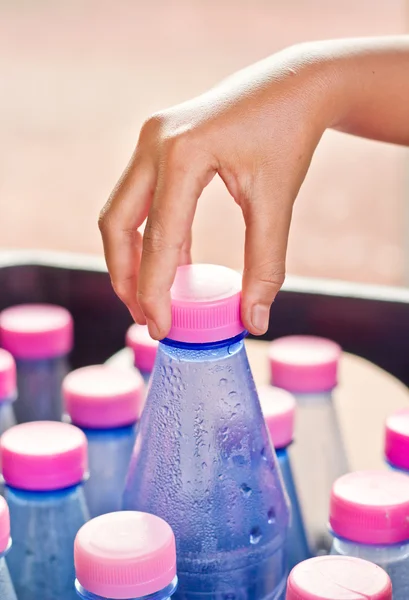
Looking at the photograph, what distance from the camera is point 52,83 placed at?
3502 millimetres

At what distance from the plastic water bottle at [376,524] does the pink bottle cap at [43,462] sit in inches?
6.8

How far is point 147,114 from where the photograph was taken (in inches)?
121

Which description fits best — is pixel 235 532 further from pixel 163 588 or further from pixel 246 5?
pixel 246 5

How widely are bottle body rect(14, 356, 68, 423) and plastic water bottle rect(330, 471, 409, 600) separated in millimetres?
345

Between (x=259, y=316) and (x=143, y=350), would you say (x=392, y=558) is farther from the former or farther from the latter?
(x=143, y=350)

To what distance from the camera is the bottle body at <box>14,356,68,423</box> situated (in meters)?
0.84

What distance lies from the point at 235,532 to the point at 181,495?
0.13 feet

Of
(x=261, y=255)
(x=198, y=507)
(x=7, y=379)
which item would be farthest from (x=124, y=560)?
(x=7, y=379)

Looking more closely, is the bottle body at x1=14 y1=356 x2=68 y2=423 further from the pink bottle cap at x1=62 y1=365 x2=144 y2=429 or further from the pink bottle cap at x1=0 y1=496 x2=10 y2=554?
the pink bottle cap at x1=0 y1=496 x2=10 y2=554

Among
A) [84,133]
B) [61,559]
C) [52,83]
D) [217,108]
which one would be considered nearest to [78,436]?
[61,559]

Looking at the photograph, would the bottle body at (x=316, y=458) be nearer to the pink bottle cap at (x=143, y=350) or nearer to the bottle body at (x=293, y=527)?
the bottle body at (x=293, y=527)

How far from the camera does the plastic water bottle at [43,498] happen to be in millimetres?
594

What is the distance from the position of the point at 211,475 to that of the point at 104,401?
0.60 feet

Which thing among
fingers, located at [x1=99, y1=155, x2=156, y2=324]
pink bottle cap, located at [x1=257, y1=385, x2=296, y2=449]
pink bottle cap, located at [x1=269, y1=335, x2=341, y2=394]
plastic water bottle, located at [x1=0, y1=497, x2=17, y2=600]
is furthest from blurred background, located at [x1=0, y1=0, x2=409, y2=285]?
plastic water bottle, located at [x1=0, y1=497, x2=17, y2=600]
